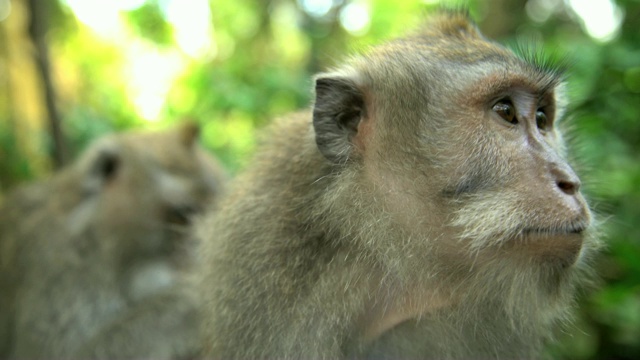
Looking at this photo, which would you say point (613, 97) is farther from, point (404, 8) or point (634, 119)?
point (404, 8)

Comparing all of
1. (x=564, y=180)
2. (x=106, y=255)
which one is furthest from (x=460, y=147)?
(x=106, y=255)

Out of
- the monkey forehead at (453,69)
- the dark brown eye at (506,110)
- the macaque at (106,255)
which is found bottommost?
A: the macaque at (106,255)

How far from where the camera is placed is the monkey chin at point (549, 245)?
2.61 meters

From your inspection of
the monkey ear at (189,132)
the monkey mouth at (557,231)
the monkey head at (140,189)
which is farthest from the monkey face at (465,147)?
the monkey ear at (189,132)

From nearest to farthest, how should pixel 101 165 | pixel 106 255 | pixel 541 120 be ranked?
pixel 541 120 < pixel 106 255 < pixel 101 165

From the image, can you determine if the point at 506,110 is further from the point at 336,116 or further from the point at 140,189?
the point at 140,189

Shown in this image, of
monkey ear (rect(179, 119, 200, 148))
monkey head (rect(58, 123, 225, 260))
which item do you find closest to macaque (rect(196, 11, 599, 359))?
monkey head (rect(58, 123, 225, 260))

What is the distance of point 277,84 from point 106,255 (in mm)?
2387

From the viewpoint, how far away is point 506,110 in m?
2.91

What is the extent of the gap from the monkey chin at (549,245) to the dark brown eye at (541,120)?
0.65 meters

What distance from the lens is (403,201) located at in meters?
2.91

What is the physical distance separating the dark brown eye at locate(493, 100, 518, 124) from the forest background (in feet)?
2.88

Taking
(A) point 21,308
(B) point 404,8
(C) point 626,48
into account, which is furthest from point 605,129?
(B) point 404,8

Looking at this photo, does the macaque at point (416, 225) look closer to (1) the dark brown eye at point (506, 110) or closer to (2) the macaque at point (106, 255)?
(1) the dark brown eye at point (506, 110)
